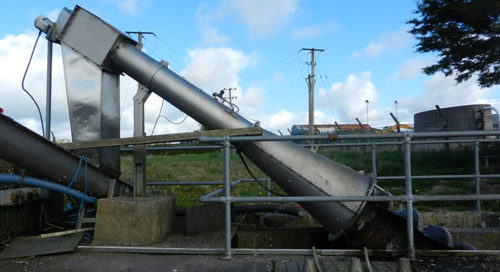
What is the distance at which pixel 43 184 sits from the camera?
11.9ft

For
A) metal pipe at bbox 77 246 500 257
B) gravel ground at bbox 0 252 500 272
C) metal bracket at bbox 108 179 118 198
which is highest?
metal bracket at bbox 108 179 118 198

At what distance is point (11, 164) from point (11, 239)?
0.75 metres

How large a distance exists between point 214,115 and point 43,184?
1.89 m

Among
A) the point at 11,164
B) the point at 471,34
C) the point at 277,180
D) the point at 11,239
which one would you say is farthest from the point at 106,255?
the point at 471,34

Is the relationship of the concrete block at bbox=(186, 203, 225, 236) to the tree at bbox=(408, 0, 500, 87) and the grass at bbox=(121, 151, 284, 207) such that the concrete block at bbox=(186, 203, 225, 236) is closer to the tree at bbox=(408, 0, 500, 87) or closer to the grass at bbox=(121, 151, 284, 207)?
the grass at bbox=(121, 151, 284, 207)

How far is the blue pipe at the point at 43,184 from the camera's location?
3389mm

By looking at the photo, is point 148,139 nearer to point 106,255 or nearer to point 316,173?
point 106,255

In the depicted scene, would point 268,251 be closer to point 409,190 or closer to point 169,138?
point 409,190

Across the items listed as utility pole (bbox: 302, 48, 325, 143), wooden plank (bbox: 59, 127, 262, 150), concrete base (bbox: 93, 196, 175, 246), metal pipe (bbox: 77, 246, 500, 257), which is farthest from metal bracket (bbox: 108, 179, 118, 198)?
utility pole (bbox: 302, 48, 325, 143)

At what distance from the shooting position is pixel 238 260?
2.96 metres

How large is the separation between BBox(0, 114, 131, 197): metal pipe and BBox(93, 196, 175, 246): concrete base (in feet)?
2.13

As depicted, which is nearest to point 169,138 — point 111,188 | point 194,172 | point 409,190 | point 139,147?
point 139,147

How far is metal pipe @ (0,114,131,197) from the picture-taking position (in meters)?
3.36

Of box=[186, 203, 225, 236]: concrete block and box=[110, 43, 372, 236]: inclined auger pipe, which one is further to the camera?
box=[186, 203, 225, 236]: concrete block
